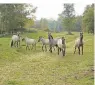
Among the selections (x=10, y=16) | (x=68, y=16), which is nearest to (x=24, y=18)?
(x=10, y=16)

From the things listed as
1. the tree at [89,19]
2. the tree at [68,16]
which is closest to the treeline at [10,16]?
the tree at [89,19]

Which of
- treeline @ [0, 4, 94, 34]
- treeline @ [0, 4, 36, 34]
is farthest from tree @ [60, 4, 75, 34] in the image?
treeline @ [0, 4, 36, 34]

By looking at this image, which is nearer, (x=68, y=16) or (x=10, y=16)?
(x=10, y=16)

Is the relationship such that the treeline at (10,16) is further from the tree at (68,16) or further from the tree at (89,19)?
the tree at (68,16)

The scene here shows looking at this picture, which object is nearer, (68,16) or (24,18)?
(24,18)

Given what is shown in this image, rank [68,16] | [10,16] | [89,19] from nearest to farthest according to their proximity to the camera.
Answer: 1. [10,16]
2. [89,19]
3. [68,16]

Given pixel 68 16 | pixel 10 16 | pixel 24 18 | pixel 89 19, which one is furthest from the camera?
pixel 68 16

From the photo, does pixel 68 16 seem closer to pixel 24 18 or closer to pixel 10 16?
pixel 24 18

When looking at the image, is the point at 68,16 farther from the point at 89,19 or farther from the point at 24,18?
the point at 24,18

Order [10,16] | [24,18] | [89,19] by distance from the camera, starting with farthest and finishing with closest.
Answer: [89,19], [24,18], [10,16]

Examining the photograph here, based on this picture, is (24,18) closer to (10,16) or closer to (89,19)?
(10,16)

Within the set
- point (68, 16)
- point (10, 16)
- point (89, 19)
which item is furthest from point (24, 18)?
point (68, 16)

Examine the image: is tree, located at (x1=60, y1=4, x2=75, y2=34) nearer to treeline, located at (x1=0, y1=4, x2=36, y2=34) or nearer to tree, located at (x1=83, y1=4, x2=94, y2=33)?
tree, located at (x1=83, y1=4, x2=94, y2=33)

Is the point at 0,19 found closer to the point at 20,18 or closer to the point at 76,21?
the point at 20,18
